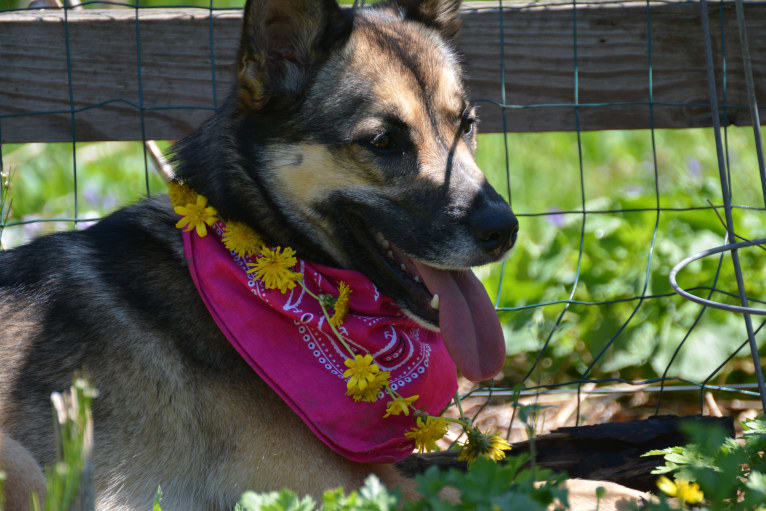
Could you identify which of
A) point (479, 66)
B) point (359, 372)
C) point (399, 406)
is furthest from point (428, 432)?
point (479, 66)

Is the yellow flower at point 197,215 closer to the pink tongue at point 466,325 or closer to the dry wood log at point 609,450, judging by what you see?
the pink tongue at point 466,325

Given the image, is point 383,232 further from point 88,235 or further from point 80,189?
point 80,189

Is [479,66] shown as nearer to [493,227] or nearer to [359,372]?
[493,227]

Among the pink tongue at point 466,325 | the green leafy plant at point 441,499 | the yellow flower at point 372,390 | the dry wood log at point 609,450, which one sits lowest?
the dry wood log at point 609,450

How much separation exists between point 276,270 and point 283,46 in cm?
65

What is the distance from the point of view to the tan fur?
1.97 meters

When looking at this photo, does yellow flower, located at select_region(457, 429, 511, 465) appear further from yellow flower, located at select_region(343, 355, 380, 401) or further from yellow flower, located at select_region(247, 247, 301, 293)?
yellow flower, located at select_region(247, 247, 301, 293)

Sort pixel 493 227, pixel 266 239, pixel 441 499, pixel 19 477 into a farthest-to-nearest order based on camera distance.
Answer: pixel 266 239
pixel 493 227
pixel 19 477
pixel 441 499

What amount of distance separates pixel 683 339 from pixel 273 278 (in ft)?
6.26

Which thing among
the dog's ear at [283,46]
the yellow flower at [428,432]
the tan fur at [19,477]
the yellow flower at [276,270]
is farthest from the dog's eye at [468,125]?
the tan fur at [19,477]

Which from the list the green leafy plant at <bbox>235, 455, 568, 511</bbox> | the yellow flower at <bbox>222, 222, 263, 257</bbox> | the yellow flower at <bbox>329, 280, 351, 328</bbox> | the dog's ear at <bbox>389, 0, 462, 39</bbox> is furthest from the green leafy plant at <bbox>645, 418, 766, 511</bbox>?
the dog's ear at <bbox>389, 0, 462, 39</bbox>

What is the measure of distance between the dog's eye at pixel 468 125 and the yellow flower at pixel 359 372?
2.63 ft

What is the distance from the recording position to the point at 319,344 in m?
2.44

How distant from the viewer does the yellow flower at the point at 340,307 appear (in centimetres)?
Answer: 238
